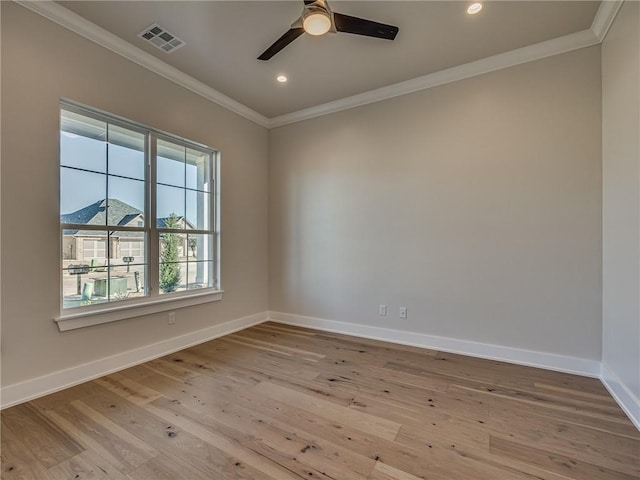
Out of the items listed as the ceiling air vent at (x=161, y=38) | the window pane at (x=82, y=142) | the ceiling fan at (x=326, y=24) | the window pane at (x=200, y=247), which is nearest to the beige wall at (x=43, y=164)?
the window pane at (x=82, y=142)

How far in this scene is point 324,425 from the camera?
1.86 metres

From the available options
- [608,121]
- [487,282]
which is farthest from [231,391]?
[608,121]

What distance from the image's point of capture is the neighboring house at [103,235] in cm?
242

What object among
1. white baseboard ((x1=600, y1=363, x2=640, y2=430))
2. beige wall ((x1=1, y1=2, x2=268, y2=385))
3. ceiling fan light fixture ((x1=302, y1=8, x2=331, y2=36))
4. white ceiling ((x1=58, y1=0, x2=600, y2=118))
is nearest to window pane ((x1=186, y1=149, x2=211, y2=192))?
beige wall ((x1=1, y1=2, x2=268, y2=385))

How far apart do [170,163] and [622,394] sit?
4361 millimetres

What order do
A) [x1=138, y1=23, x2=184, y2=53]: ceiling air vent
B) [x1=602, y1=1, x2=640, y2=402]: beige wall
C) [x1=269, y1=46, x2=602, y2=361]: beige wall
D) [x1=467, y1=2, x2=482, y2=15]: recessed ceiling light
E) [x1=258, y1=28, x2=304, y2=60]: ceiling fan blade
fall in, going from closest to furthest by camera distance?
1. [x1=602, y1=1, x2=640, y2=402]: beige wall
2. [x1=258, y1=28, x2=304, y2=60]: ceiling fan blade
3. [x1=467, y1=2, x2=482, y2=15]: recessed ceiling light
4. [x1=138, y1=23, x2=184, y2=53]: ceiling air vent
5. [x1=269, y1=46, x2=602, y2=361]: beige wall

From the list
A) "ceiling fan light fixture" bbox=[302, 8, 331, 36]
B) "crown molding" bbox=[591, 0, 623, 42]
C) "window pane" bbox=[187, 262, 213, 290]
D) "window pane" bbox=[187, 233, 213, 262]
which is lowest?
"window pane" bbox=[187, 262, 213, 290]

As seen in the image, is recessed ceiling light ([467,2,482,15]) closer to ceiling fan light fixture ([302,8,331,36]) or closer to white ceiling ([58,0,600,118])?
white ceiling ([58,0,600,118])

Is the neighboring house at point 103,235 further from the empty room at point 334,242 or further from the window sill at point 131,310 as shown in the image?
the window sill at point 131,310

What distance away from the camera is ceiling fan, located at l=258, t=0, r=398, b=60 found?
184cm

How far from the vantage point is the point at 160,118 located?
2988mm

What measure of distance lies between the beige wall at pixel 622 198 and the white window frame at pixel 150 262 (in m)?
3.69

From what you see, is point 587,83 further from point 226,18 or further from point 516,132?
point 226,18

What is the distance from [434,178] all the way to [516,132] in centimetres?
82
